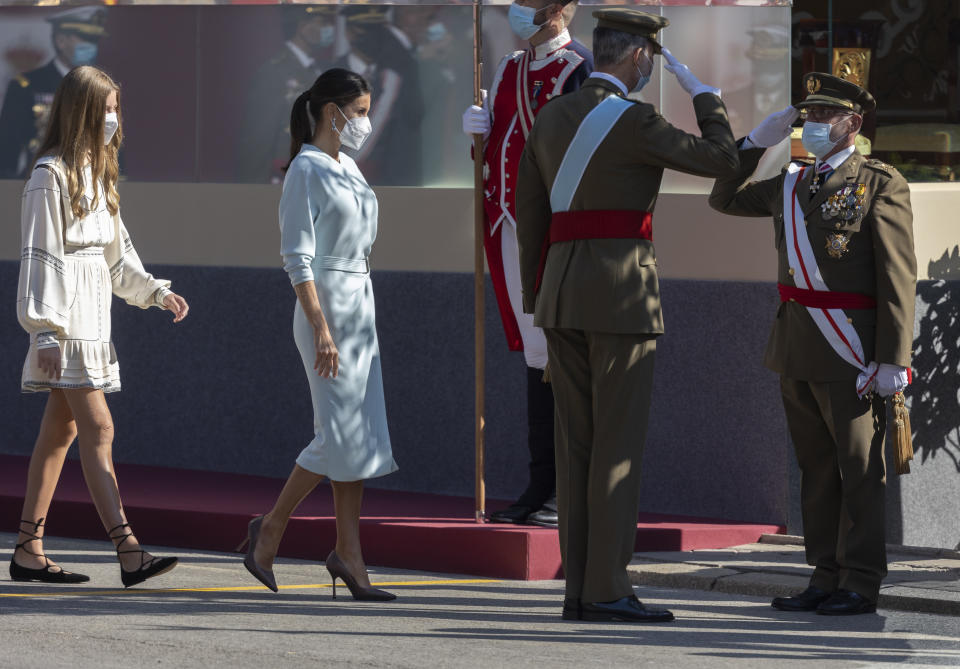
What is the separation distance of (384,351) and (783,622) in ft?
9.88

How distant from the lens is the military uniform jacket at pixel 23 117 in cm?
1005

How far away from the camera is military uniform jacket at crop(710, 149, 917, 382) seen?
6.50 metres

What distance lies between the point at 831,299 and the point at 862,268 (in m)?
0.15

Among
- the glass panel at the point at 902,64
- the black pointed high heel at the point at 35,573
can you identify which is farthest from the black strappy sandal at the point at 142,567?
the glass panel at the point at 902,64

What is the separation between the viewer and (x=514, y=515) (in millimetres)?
7754

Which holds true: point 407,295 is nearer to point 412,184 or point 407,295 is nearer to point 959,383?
point 412,184

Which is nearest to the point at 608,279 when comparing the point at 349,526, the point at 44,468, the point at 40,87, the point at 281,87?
the point at 349,526

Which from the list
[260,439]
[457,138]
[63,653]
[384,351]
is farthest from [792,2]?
[63,653]

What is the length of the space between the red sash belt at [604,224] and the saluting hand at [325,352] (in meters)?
0.85

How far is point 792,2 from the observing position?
814 centimetres

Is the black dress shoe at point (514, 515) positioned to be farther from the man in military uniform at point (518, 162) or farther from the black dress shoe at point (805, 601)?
the black dress shoe at point (805, 601)

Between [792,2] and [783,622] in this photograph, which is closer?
[783,622]

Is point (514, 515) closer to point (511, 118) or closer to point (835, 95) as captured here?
point (511, 118)

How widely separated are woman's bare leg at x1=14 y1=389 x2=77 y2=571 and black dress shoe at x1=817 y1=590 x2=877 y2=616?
8.90 feet
